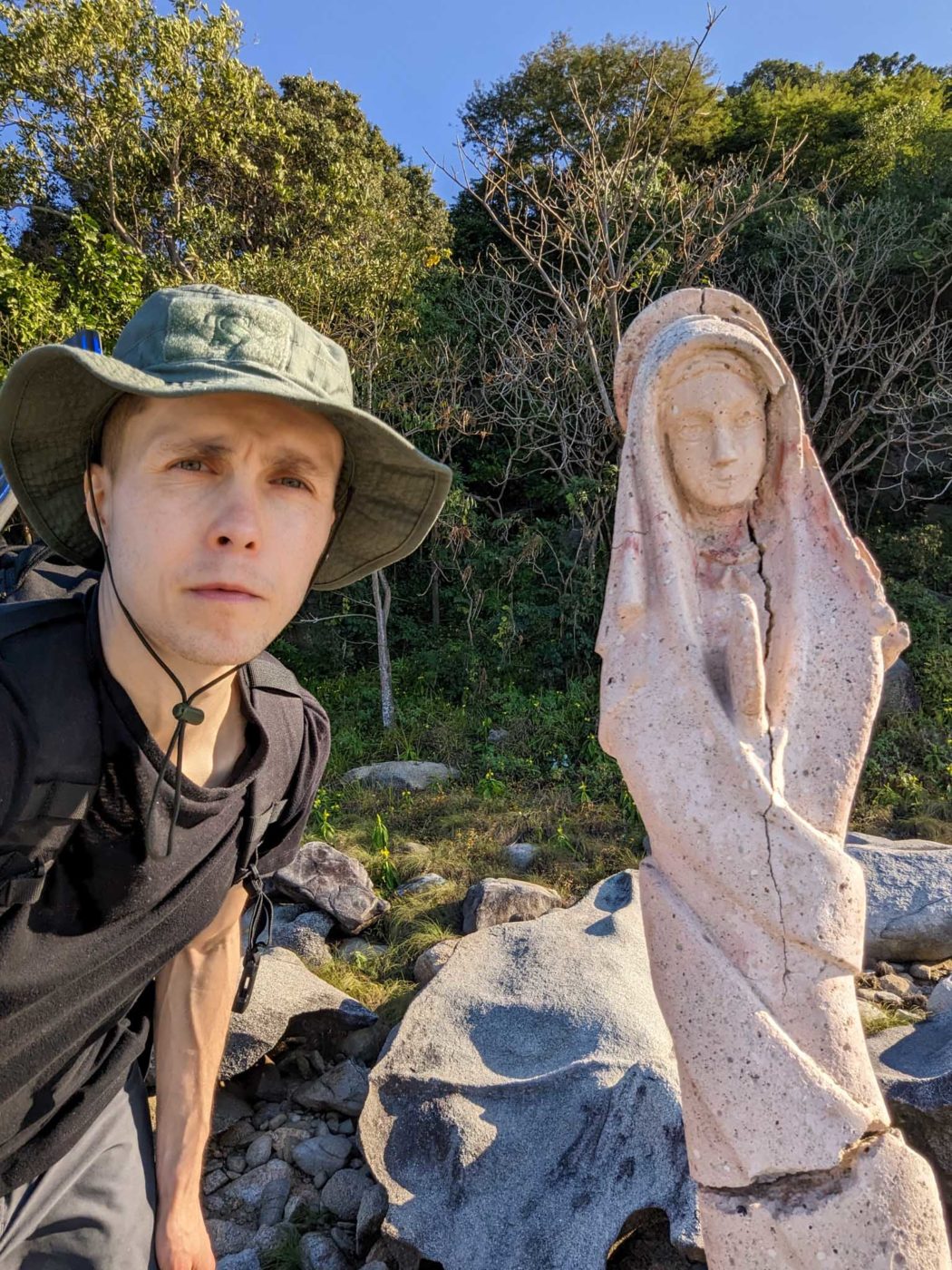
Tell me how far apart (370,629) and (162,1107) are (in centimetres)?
795

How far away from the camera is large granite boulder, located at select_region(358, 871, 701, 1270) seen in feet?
7.11

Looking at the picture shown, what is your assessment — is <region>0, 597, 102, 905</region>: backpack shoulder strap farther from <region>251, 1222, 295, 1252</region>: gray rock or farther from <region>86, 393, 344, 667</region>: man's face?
<region>251, 1222, 295, 1252</region>: gray rock

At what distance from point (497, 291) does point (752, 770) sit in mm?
9120

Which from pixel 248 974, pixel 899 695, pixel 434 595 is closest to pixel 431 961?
pixel 248 974

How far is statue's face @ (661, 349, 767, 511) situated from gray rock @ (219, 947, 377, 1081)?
2175mm

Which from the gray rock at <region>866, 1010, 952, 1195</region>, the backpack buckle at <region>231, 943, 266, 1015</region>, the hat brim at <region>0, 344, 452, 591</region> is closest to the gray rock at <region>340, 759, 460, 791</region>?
the gray rock at <region>866, 1010, 952, 1195</region>

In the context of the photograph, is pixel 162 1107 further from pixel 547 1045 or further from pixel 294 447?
pixel 547 1045

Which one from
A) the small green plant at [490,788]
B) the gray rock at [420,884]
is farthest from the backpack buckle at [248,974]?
the small green plant at [490,788]

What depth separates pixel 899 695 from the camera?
22.4 feet

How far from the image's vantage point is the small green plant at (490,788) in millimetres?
6027

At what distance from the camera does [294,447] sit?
107 centimetres

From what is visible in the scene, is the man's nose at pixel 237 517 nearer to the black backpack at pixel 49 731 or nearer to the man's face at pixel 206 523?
the man's face at pixel 206 523

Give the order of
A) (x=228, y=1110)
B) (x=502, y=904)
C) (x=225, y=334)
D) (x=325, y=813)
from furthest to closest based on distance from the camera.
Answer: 1. (x=325, y=813)
2. (x=502, y=904)
3. (x=228, y=1110)
4. (x=225, y=334)

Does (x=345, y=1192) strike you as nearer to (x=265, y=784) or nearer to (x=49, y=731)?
(x=265, y=784)
